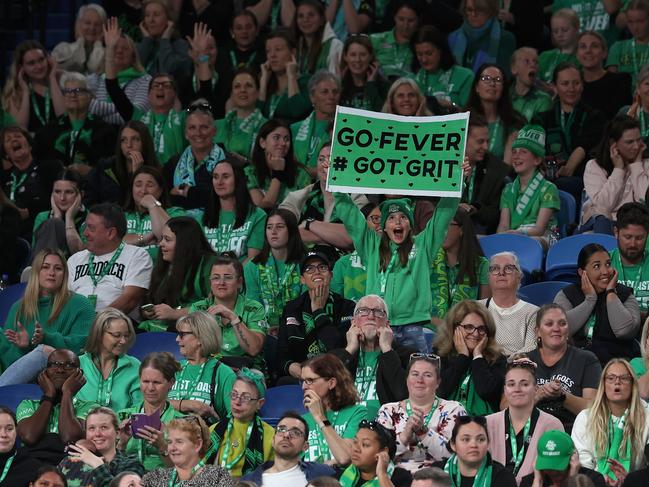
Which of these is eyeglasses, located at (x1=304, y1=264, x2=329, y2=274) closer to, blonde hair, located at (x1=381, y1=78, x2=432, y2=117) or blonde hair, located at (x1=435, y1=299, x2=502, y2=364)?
blonde hair, located at (x1=435, y1=299, x2=502, y2=364)

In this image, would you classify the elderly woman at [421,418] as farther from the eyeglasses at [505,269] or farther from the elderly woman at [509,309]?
the eyeglasses at [505,269]

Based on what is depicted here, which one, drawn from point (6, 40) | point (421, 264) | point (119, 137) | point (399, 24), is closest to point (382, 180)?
point (421, 264)

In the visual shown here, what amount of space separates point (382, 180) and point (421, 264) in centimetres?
60

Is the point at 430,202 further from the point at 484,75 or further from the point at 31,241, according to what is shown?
the point at 31,241

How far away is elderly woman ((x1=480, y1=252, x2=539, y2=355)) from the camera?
10383 millimetres

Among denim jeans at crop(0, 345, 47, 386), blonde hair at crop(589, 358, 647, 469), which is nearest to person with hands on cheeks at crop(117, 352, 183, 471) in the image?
denim jeans at crop(0, 345, 47, 386)

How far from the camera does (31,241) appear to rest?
13250 mm

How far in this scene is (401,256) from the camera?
10750 mm

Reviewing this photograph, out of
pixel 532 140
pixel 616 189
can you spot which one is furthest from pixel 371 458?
pixel 532 140

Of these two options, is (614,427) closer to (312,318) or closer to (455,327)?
(455,327)

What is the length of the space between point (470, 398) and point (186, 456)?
5.33ft

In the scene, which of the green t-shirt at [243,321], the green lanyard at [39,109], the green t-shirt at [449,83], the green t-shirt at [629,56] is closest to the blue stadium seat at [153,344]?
the green t-shirt at [243,321]

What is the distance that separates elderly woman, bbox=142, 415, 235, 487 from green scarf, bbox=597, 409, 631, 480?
6.27ft

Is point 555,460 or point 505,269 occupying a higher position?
point 505,269
